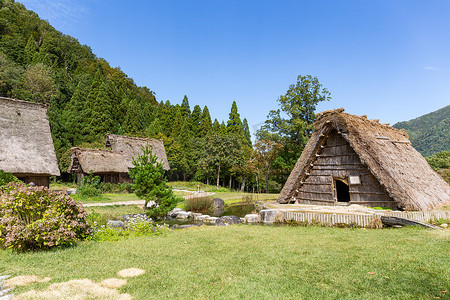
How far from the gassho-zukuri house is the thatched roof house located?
30.4ft

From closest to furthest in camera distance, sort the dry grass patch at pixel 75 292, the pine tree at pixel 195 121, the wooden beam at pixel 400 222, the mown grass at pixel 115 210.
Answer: the dry grass patch at pixel 75 292 → the wooden beam at pixel 400 222 → the mown grass at pixel 115 210 → the pine tree at pixel 195 121

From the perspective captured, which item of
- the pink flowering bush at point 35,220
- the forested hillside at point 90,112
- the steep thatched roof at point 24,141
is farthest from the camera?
the forested hillside at point 90,112

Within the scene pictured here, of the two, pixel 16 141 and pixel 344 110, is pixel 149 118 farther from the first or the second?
pixel 344 110

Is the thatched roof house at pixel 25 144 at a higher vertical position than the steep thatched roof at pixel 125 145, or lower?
lower

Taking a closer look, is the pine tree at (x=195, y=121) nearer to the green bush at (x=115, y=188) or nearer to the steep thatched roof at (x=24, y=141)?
the green bush at (x=115, y=188)

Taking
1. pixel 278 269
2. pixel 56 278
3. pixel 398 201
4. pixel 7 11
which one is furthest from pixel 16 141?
pixel 7 11

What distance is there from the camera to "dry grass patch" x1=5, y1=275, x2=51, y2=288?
4175 millimetres

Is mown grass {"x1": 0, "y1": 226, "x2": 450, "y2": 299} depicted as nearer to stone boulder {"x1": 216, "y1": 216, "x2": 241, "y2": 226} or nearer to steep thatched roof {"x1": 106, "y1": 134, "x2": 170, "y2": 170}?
stone boulder {"x1": 216, "y1": 216, "x2": 241, "y2": 226}

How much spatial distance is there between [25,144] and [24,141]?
0.78 ft

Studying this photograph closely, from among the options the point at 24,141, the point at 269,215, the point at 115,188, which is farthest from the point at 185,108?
the point at 269,215

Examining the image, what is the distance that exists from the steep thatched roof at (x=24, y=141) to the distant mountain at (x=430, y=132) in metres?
86.7

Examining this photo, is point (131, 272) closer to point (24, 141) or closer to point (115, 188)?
point (24, 141)

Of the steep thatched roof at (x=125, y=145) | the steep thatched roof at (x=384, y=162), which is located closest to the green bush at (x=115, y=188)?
the steep thatched roof at (x=125, y=145)

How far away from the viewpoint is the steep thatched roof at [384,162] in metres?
11.4
